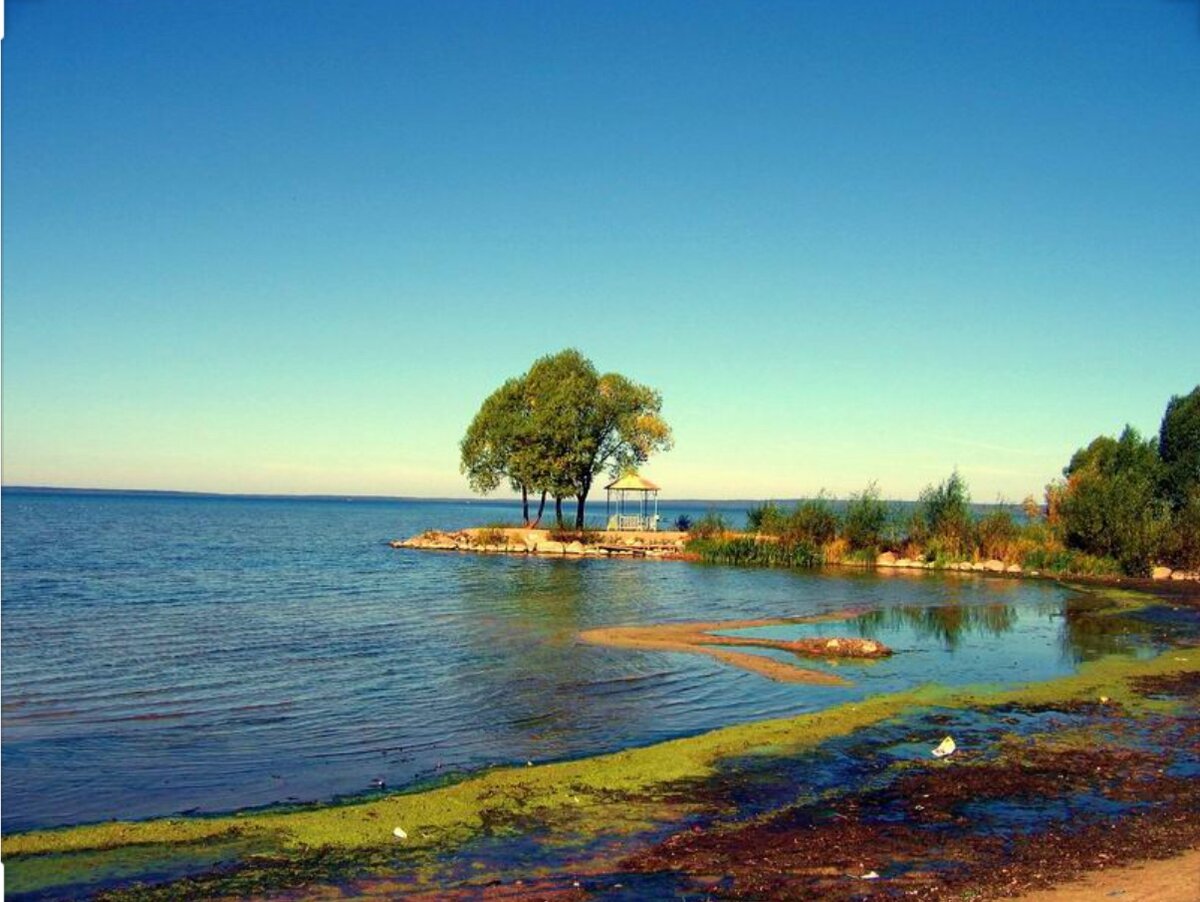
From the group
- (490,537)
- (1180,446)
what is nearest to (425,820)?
(490,537)

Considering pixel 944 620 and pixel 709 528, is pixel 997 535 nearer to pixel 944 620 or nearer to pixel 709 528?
pixel 709 528

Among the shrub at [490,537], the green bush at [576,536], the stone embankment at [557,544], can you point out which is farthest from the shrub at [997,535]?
the shrub at [490,537]

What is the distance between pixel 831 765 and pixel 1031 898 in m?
5.20

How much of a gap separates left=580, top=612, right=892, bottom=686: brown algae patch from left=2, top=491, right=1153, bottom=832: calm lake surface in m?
0.83

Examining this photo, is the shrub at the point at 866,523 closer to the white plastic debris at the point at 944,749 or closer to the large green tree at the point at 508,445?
the large green tree at the point at 508,445

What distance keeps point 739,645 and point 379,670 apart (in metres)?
9.23

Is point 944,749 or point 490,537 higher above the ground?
point 490,537

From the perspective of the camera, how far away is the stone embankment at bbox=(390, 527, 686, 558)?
6078cm

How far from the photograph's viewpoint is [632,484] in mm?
64938

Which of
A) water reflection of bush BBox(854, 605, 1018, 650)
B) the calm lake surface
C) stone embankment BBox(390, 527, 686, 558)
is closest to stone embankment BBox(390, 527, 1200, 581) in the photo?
stone embankment BBox(390, 527, 686, 558)

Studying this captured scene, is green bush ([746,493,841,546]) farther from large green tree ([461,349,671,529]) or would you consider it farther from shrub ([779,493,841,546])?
large green tree ([461,349,671,529])

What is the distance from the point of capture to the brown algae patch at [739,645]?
70.1 feet

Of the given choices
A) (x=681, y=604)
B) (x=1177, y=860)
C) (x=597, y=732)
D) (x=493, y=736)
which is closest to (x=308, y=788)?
(x=493, y=736)

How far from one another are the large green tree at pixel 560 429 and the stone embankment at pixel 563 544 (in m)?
2.97
